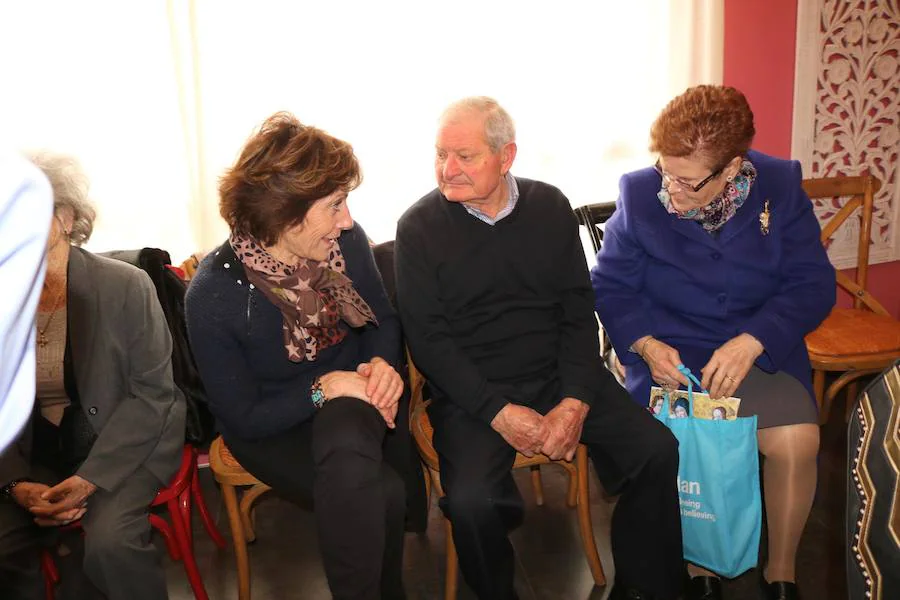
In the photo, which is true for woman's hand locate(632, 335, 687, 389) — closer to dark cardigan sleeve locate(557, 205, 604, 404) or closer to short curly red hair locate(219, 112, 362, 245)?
dark cardigan sleeve locate(557, 205, 604, 404)

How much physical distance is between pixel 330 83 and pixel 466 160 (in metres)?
0.97

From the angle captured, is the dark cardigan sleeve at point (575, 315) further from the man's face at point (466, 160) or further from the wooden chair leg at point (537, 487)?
the wooden chair leg at point (537, 487)

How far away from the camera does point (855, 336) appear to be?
8.48 ft

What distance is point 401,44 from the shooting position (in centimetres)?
273

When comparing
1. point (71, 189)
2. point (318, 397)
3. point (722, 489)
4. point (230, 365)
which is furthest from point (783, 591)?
point (71, 189)

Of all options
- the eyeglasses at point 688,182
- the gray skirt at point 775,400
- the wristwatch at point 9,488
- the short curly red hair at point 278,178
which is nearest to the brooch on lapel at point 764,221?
the eyeglasses at point 688,182

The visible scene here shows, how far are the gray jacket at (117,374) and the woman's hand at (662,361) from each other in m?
1.30

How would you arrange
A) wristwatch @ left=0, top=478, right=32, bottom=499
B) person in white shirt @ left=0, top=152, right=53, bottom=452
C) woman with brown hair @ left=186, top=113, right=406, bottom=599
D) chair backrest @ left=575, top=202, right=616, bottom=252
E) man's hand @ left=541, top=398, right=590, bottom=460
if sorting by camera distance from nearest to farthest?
person in white shirt @ left=0, top=152, right=53, bottom=452, woman with brown hair @ left=186, top=113, right=406, bottom=599, wristwatch @ left=0, top=478, right=32, bottom=499, man's hand @ left=541, top=398, right=590, bottom=460, chair backrest @ left=575, top=202, right=616, bottom=252

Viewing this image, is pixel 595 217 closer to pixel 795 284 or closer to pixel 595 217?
pixel 595 217

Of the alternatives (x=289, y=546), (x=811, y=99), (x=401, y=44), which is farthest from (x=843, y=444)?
(x=401, y=44)

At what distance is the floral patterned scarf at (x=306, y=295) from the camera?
73.7 inches

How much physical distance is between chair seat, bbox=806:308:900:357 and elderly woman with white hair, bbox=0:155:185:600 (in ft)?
6.84

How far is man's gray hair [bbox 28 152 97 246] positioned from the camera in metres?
1.88

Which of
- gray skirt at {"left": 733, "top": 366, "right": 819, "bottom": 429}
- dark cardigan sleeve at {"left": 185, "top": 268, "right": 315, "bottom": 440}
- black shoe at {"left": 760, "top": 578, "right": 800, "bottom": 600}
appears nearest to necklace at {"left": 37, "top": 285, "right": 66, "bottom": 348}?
dark cardigan sleeve at {"left": 185, "top": 268, "right": 315, "bottom": 440}
